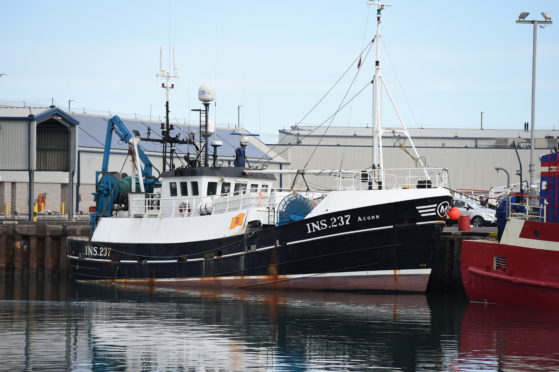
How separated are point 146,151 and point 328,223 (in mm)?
36750

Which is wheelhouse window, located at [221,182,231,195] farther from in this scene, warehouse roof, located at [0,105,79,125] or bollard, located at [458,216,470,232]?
warehouse roof, located at [0,105,79,125]

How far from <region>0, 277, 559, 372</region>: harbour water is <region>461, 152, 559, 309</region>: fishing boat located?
1.67 ft

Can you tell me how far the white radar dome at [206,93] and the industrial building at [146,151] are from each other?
11917 millimetres

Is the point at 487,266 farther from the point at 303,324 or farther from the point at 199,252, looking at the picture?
the point at 199,252

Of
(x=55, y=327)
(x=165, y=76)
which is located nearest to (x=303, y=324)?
(x=55, y=327)

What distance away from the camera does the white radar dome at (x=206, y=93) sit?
34219 mm

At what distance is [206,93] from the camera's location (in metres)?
34.2

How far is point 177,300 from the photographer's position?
2909 centimetres

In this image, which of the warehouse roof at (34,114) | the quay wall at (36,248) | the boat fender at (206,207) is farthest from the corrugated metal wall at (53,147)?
the boat fender at (206,207)

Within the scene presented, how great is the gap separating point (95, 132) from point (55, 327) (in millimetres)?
43273

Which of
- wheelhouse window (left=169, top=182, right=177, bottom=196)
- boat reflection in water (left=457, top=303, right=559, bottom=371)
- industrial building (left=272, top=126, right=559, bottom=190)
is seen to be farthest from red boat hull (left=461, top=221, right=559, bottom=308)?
industrial building (left=272, top=126, right=559, bottom=190)

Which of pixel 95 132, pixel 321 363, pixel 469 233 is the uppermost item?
pixel 95 132

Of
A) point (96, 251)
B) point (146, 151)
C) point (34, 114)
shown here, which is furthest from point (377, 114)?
point (146, 151)

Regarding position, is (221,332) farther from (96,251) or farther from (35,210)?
(35,210)
